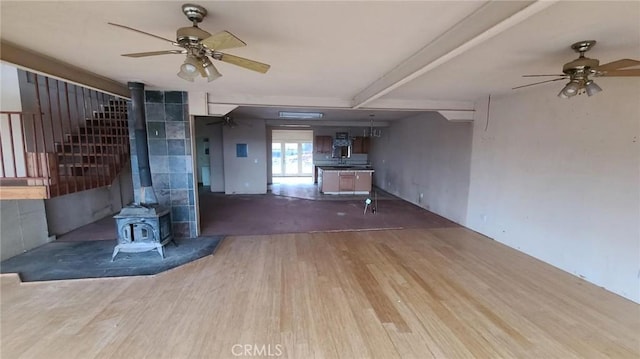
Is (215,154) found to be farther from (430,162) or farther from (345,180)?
(430,162)

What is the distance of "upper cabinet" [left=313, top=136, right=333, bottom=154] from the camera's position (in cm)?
1098

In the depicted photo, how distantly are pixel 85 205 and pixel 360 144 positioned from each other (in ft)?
28.6

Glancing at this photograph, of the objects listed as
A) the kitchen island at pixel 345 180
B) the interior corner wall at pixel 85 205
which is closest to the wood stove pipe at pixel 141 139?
the interior corner wall at pixel 85 205

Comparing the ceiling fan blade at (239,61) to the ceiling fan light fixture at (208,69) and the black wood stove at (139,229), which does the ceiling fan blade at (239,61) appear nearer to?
the ceiling fan light fixture at (208,69)

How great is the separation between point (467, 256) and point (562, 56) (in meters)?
2.69

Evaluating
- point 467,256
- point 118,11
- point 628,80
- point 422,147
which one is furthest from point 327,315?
point 422,147

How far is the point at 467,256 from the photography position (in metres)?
4.00

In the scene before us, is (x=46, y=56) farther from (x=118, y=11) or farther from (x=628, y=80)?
(x=628, y=80)

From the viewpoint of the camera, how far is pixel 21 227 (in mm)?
4059

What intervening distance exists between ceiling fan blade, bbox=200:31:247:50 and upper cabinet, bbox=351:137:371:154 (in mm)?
9387

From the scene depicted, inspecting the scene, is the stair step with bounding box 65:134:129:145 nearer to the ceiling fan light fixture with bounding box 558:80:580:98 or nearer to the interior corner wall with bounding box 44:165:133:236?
the interior corner wall with bounding box 44:165:133:236

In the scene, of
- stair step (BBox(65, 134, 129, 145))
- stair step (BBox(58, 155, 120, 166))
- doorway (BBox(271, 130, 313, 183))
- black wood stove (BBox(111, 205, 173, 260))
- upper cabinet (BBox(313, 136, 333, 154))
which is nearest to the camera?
black wood stove (BBox(111, 205, 173, 260))

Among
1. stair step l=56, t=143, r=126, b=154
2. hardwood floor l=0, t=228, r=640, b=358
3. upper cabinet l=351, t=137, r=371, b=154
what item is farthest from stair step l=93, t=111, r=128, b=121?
upper cabinet l=351, t=137, r=371, b=154

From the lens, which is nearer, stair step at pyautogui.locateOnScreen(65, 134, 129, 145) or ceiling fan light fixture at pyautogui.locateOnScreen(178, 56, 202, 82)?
ceiling fan light fixture at pyautogui.locateOnScreen(178, 56, 202, 82)
